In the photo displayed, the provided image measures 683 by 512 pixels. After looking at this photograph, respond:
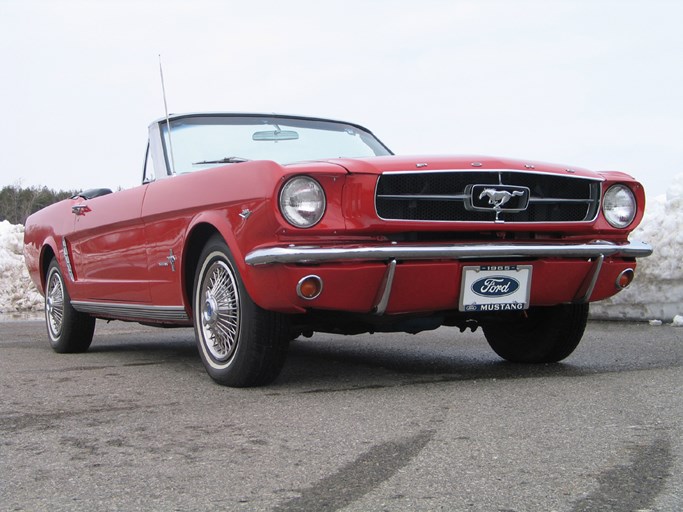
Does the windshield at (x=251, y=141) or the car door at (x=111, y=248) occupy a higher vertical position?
the windshield at (x=251, y=141)

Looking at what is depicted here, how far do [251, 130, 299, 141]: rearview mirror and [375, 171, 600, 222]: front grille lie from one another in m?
1.71

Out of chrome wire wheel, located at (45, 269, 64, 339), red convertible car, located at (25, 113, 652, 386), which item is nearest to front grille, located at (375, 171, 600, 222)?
red convertible car, located at (25, 113, 652, 386)

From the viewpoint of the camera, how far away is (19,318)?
1179 centimetres

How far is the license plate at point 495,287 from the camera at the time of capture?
4.23 metres

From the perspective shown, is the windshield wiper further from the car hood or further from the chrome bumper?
the chrome bumper

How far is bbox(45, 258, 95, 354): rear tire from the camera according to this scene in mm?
6730

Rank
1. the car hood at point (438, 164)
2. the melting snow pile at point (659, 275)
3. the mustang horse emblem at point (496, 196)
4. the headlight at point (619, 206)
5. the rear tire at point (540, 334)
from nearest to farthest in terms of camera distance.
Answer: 1. the car hood at point (438, 164)
2. the mustang horse emblem at point (496, 196)
3. the headlight at point (619, 206)
4. the rear tire at point (540, 334)
5. the melting snow pile at point (659, 275)

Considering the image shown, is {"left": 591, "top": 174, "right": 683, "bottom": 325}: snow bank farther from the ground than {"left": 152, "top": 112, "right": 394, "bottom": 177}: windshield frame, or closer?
closer

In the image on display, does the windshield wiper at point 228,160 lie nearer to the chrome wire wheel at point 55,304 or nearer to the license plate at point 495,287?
the license plate at point 495,287

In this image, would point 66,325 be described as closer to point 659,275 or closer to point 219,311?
point 219,311

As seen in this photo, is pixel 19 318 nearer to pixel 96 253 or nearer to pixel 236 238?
pixel 96 253

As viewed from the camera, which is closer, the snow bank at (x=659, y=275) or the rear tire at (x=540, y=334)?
the rear tire at (x=540, y=334)

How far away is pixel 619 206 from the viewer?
477 cm

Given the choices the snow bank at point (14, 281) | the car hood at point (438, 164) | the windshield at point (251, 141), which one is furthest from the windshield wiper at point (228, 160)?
the snow bank at point (14, 281)
